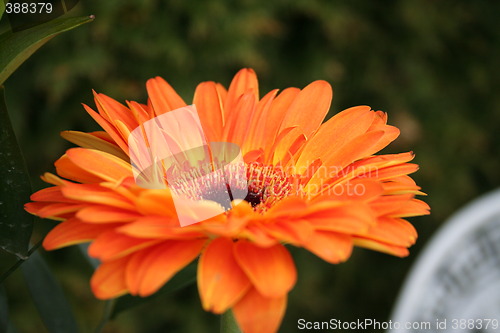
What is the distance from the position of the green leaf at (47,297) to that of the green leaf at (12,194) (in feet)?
0.23

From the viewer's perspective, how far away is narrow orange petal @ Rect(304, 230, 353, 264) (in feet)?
0.67

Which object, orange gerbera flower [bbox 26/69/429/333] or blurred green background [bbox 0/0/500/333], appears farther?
blurred green background [bbox 0/0/500/333]

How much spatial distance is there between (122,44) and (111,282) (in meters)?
0.63

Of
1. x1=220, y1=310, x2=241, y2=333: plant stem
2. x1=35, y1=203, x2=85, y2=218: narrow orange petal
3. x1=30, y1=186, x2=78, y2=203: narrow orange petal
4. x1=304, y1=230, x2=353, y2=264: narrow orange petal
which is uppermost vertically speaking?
x1=30, y1=186, x2=78, y2=203: narrow orange petal

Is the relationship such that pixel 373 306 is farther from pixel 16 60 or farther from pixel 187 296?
pixel 16 60

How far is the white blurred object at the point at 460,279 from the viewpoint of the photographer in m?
0.60

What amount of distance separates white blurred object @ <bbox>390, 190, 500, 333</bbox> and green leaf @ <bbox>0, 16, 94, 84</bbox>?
18.1 inches

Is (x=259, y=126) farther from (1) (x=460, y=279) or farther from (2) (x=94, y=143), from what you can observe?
(1) (x=460, y=279)

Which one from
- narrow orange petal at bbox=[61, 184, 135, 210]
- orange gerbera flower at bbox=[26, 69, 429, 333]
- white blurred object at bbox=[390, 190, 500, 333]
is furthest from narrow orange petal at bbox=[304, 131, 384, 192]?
white blurred object at bbox=[390, 190, 500, 333]

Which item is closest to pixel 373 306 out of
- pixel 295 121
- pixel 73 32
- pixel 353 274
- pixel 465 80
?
pixel 353 274

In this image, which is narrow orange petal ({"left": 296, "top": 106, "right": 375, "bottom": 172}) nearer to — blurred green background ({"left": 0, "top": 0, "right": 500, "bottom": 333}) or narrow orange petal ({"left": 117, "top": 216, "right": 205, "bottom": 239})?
narrow orange petal ({"left": 117, "top": 216, "right": 205, "bottom": 239})

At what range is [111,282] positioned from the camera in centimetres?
21

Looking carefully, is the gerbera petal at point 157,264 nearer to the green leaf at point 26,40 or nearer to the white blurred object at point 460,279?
the green leaf at point 26,40

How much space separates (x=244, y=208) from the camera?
24 cm
